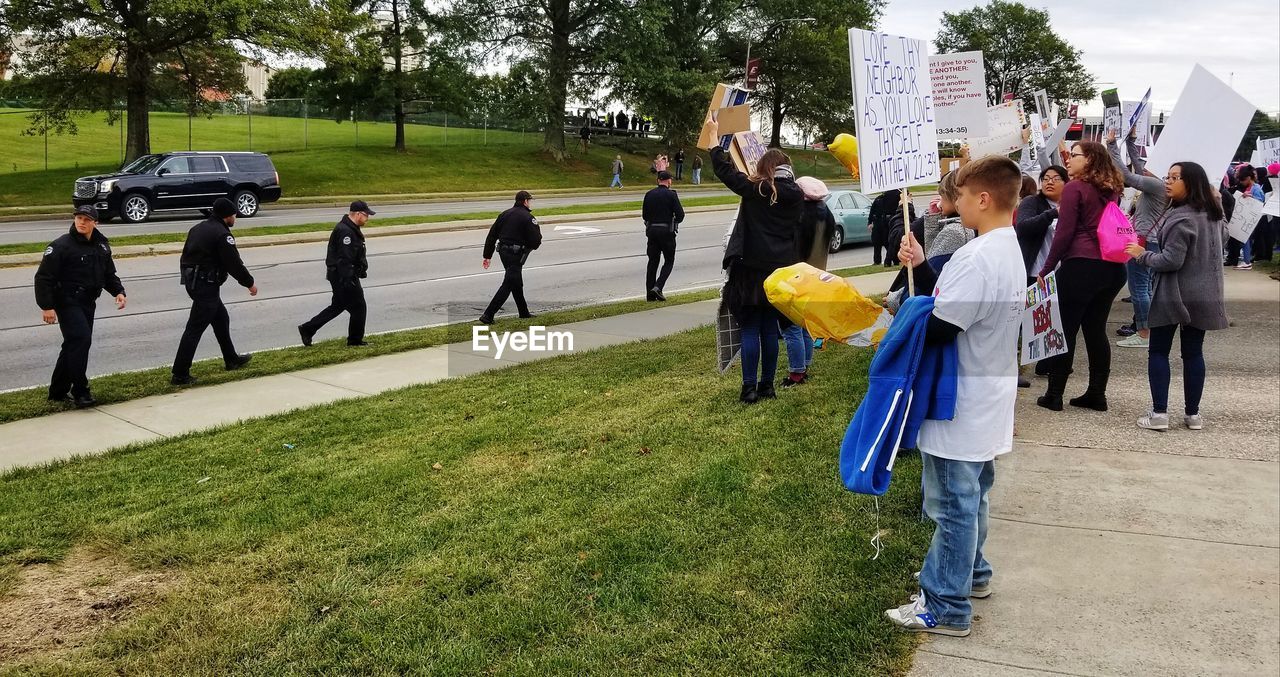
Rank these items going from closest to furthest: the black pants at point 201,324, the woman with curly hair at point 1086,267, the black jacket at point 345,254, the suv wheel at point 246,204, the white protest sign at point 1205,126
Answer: the woman with curly hair at point 1086,267 → the white protest sign at point 1205,126 → the black pants at point 201,324 → the black jacket at point 345,254 → the suv wheel at point 246,204

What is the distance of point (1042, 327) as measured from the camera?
19.7 ft

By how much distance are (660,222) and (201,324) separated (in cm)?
633

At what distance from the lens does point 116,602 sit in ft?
14.0

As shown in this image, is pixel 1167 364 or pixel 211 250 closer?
pixel 1167 364

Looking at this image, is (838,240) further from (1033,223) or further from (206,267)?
(206,267)

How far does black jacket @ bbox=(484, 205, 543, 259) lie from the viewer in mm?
12125

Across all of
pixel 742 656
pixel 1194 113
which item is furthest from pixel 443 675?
pixel 1194 113

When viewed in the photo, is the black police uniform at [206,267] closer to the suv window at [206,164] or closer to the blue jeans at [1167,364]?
the blue jeans at [1167,364]

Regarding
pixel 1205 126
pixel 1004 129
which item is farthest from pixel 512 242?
pixel 1205 126

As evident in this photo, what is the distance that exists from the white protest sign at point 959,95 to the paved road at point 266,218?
18092mm

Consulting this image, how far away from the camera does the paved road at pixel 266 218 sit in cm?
2209

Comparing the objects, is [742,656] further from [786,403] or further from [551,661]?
[786,403]

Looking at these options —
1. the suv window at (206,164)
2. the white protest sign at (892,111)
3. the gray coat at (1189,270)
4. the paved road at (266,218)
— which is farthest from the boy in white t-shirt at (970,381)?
the suv window at (206,164)

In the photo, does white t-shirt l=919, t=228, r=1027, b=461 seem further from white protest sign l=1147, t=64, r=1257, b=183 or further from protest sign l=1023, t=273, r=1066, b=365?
white protest sign l=1147, t=64, r=1257, b=183
